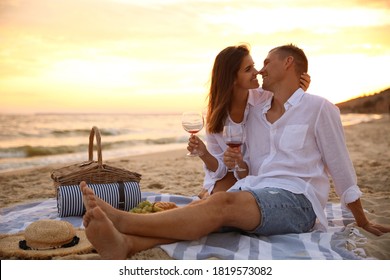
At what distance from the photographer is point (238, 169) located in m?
3.16

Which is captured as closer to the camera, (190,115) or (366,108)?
(190,115)

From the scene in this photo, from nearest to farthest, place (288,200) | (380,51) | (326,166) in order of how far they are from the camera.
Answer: (288,200) < (326,166) < (380,51)

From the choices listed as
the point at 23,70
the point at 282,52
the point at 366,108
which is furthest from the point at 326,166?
the point at 366,108

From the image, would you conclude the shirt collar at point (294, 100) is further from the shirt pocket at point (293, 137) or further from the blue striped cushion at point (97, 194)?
the blue striped cushion at point (97, 194)

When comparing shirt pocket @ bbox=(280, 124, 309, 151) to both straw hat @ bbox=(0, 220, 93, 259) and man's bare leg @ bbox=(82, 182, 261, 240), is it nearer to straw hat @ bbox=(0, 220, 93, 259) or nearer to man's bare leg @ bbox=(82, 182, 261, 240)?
man's bare leg @ bbox=(82, 182, 261, 240)

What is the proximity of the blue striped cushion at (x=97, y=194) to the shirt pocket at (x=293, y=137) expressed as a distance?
132cm

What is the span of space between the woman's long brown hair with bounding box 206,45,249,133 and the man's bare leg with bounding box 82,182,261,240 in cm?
90

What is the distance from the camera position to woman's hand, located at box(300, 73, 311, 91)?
3218mm

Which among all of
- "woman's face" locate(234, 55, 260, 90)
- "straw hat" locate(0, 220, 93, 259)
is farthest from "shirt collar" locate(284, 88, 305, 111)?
"straw hat" locate(0, 220, 93, 259)

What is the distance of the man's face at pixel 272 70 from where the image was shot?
3.21m

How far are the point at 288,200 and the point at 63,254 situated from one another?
1.35 meters

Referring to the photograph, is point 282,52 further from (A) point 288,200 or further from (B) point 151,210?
(B) point 151,210

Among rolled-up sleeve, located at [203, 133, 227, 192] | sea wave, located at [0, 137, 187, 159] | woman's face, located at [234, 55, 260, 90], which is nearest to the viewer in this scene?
woman's face, located at [234, 55, 260, 90]

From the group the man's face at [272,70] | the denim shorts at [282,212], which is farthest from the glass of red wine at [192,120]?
the denim shorts at [282,212]
